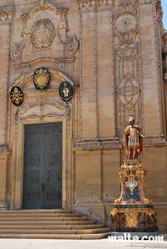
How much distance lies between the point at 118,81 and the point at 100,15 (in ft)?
10.1

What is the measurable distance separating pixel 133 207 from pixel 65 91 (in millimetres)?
6086

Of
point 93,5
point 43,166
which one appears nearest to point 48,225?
point 43,166

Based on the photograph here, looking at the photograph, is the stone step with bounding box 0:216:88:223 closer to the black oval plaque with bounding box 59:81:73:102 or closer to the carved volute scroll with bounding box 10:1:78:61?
the black oval plaque with bounding box 59:81:73:102

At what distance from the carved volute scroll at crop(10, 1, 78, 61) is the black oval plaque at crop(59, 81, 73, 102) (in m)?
1.48

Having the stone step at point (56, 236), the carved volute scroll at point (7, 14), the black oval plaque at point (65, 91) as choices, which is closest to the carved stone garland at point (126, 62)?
the black oval plaque at point (65, 91)

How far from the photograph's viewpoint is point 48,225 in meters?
13.1

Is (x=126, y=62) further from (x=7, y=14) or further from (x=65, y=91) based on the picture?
(x=7, y=14)

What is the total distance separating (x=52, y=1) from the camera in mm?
17484

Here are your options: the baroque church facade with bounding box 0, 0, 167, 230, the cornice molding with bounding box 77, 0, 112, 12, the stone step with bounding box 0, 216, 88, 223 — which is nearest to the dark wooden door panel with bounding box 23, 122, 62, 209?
the baroque church facade with bounding box 0, 0, 167, 230

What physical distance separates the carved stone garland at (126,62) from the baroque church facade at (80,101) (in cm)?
4

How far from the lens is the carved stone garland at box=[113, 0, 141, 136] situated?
15297 millimetres

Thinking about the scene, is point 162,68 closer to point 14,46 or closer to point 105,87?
point 105,87

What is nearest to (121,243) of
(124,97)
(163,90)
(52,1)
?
(124,97)

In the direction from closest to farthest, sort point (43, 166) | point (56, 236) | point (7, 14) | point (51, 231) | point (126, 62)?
point (56, 236)
point (51, 231)
point (126, 62)
point (43, 166)
point (7, 14)
